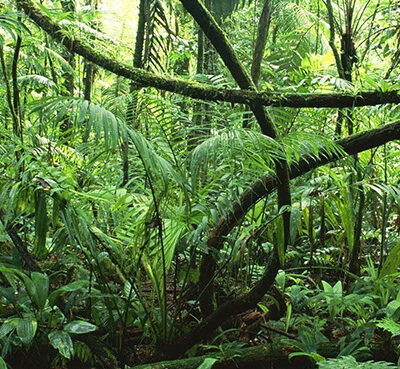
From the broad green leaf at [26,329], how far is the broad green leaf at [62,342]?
0.08 metres

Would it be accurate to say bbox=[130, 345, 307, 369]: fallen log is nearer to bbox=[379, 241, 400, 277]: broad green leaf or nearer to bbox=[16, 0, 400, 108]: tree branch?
bbox=[379, 241, 400, 277]: broad green leaf

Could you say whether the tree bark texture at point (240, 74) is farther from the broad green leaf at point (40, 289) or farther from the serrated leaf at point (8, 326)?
the serrated leaf at point (8, 326)

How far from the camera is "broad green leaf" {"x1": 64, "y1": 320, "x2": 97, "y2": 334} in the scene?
165 cm

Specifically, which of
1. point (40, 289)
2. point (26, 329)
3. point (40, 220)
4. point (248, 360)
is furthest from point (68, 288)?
point (248, 360)

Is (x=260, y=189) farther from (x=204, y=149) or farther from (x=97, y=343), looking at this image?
(x=97, y=343)

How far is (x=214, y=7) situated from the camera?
2.42 meters

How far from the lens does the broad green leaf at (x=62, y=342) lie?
1554 mm

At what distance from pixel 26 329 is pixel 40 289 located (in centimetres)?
19

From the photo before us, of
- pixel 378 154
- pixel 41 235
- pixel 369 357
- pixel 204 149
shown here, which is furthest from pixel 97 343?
pixel 378 154

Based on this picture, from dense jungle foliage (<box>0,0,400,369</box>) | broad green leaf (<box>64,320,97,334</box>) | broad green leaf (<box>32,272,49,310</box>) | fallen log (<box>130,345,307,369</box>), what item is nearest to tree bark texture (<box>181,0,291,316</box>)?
dense jungle foliage (<box>0,0,400,369</box>)

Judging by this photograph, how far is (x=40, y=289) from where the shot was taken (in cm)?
173

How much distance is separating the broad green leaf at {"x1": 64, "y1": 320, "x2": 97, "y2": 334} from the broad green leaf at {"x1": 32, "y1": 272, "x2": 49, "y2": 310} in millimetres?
146

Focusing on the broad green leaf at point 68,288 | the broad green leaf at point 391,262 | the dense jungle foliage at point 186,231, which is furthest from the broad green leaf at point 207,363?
the broad green leaf at point 391,262

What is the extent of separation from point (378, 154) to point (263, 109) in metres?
1.36
